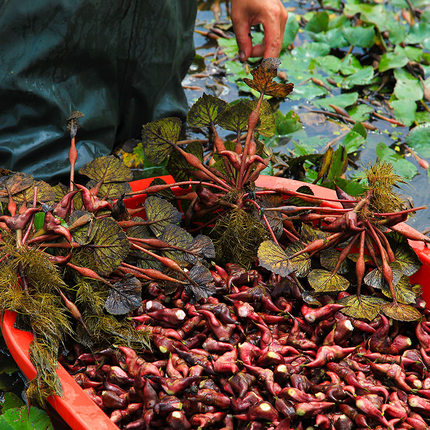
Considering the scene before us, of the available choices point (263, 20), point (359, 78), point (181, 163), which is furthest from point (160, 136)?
point (359, 78)

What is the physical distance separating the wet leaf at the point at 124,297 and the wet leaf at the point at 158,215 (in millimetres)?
140

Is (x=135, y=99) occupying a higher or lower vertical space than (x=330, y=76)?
higher

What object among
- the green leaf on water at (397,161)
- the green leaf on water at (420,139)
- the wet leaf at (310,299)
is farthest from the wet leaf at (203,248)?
the green leaf on water at (420,139)

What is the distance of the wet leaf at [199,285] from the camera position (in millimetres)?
958

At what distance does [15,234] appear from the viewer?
0.89 meters

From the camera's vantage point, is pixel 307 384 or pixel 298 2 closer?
A: pixel 307 384

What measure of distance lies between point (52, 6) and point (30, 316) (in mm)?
758

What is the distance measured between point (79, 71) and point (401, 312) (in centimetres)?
101

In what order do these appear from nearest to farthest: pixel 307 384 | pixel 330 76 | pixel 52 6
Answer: pixel 307 384
pixel 52 6
pixel 330 76

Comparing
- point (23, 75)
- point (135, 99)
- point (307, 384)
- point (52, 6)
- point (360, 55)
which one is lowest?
point (360, 55)

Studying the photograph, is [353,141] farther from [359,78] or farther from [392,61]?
[392,61]

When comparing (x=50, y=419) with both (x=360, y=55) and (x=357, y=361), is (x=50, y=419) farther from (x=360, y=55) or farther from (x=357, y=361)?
(x=360, y=55)

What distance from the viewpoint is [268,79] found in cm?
102

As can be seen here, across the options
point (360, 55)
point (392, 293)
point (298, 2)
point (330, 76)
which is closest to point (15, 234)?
point (392, 293)
